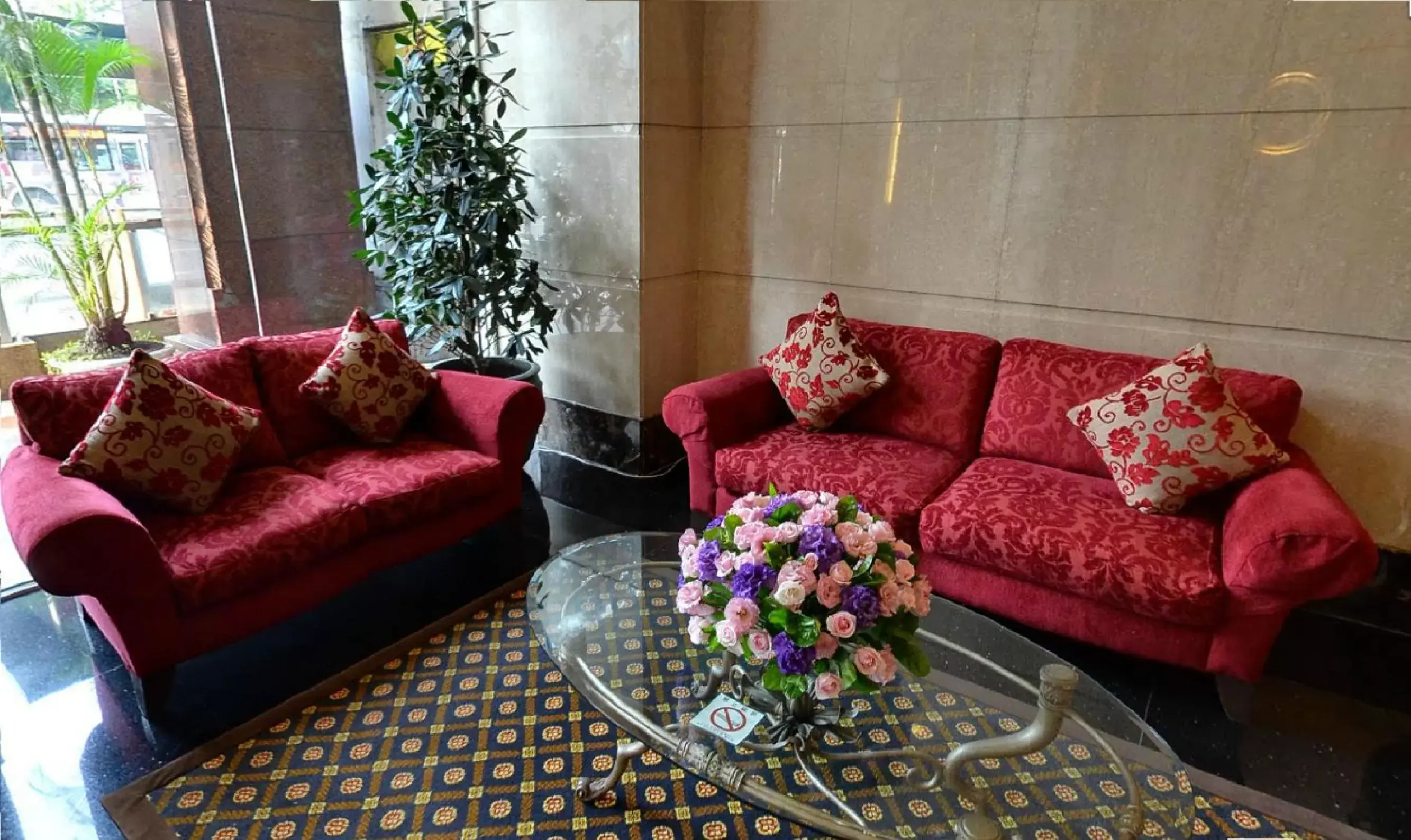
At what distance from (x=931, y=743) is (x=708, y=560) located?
574 millimetres

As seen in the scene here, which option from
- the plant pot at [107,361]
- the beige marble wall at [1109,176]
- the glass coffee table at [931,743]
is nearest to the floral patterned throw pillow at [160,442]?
the plant pot at [107,361]

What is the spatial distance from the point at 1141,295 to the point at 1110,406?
549 mm

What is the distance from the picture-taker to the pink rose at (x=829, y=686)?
4.59 ft

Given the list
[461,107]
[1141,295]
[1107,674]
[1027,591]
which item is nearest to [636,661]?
[1027,591]

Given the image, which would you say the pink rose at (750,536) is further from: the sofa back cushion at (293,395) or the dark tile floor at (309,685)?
the sofa back cushion at (293,395)

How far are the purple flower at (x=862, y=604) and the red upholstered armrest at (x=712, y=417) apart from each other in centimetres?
142

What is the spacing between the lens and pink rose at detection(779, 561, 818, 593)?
141cm

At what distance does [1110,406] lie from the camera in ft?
7.76

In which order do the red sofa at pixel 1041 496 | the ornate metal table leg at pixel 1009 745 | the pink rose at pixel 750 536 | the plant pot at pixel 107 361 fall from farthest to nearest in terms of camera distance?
the plant pot at pixel 107 361 < the red sofa at pixel 1041 496 < the pink rose at pixel 750 536 < the ornate metal table leg at pixel 1009 745

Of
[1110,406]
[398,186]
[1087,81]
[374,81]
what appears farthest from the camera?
[374,81]

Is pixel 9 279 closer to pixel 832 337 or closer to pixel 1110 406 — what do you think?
pixel 832 337

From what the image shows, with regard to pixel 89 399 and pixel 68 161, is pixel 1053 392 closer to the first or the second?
pixel 89 399

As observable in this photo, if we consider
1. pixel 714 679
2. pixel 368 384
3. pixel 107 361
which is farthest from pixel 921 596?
pixel 107 361

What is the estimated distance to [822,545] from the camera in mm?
1447
